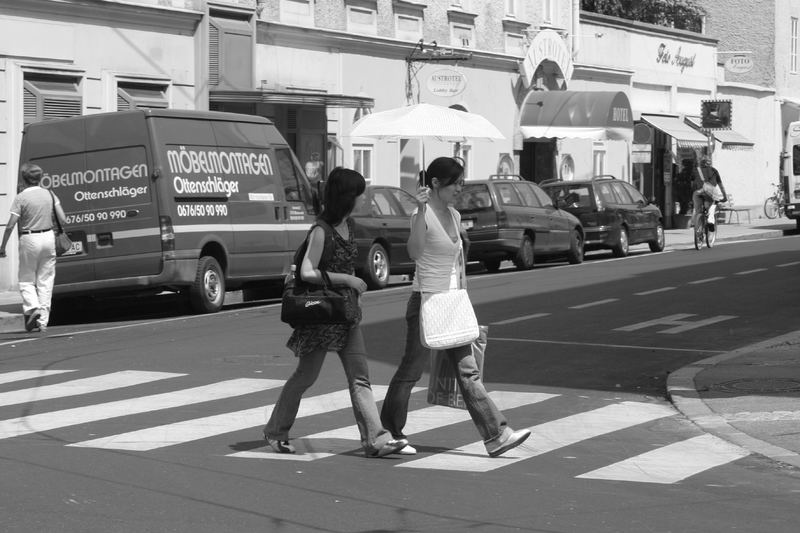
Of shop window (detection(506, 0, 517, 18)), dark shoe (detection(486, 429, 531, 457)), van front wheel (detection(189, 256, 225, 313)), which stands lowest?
dark shoe (detection(486, 429, 531, 457))

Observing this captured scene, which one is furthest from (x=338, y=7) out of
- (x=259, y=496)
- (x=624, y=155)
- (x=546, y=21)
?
(x=259, y=496)

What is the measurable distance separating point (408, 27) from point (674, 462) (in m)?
24.6

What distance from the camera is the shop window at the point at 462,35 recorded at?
34.6 metres

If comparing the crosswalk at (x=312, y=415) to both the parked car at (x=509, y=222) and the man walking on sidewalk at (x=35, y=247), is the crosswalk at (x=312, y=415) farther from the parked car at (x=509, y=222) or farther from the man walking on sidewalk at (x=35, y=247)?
the parked car at (x=509, y=222)

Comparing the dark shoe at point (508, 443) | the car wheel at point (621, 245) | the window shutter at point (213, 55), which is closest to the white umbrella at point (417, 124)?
the window shutter at point (213, 55)

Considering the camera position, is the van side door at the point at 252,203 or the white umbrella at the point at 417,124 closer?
the van side door at the point at 252,203

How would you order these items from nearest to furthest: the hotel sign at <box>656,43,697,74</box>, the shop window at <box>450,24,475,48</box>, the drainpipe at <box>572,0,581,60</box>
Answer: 1. the shop window at <box>450,24,475,48</box>
2. the drainpipe at <box>572,0,581,60</box>
3. the hotel sign at <box>656,43,697,74</box>

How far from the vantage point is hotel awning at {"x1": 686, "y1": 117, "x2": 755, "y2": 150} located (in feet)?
158

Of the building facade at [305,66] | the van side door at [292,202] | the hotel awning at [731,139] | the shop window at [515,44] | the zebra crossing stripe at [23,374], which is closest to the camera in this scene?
the zebra crossing stripe at [23,374]

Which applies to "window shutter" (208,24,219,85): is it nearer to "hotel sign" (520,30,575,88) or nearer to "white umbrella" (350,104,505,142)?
"white umbrella" (350,104,505,142)

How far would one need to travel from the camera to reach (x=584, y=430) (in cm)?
1016

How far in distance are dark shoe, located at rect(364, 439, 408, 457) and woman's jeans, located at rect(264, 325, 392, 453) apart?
0.07 feet

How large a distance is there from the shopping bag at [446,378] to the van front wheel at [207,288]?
9.77 metres

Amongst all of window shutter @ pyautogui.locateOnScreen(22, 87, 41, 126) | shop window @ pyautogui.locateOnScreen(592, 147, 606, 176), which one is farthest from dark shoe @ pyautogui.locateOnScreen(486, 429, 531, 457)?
shop window @ pyautogui.locateOnScreen(592, 147, 606, 176)
